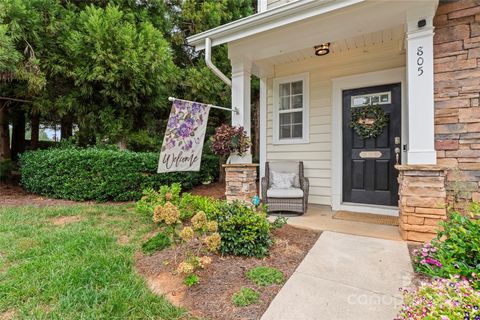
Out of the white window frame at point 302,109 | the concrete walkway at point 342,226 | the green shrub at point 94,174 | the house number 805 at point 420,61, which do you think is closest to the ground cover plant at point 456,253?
the concrete walkway at point 342,226

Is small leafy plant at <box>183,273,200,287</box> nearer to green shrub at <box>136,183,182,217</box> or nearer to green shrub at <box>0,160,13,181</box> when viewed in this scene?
green shrub at <box>136,183,182,217</box>

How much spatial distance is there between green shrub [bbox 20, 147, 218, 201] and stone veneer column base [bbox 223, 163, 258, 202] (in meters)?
1.97

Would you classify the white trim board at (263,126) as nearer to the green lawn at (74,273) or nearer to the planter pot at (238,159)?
the planter pot at (238,159)

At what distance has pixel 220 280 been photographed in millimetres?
2057

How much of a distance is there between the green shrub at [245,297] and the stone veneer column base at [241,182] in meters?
2.17

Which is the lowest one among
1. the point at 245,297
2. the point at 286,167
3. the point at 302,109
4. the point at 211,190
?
the point at 245,297

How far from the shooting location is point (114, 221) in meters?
3.66

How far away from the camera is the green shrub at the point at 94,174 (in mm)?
4906

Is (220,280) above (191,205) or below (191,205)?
below

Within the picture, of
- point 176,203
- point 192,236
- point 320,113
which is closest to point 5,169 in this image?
point 176,203

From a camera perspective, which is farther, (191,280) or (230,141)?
(230,141)

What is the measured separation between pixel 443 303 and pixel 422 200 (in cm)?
191

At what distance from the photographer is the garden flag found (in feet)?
11.3

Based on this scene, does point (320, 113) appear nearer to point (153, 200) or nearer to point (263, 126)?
point (263, 126)
